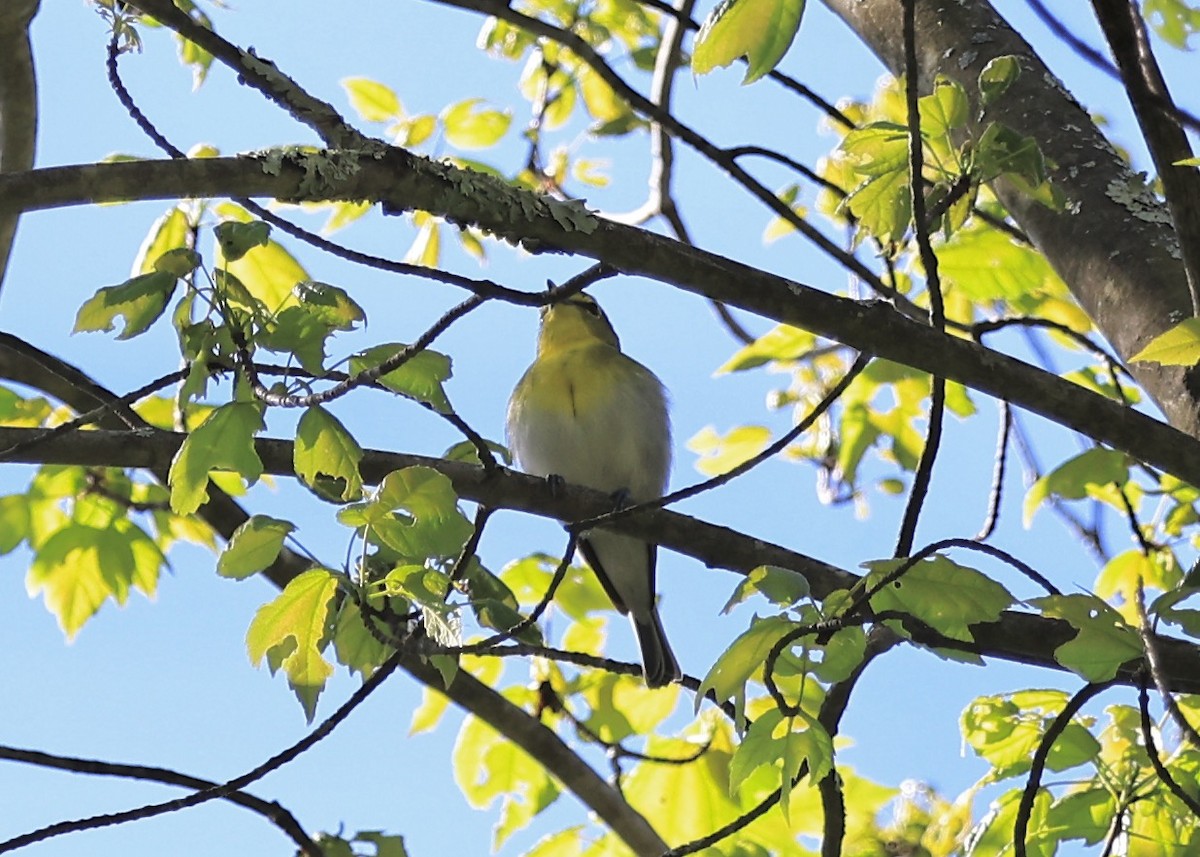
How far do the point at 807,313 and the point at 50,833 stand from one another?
130cm

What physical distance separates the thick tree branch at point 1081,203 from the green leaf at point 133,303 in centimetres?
146

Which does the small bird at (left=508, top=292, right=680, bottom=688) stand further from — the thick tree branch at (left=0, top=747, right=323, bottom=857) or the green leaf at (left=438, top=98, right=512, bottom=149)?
the thick tree branch at (left=0, top=747, right=323, bottom=857)

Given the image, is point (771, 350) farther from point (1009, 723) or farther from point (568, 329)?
point (568, 329)

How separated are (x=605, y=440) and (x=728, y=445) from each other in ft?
3.33

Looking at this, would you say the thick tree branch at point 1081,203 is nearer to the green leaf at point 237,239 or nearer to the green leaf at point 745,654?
the green leaf at point 745,654

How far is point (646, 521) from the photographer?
245 centimetres

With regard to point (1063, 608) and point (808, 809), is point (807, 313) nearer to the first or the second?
point (1063, 608)

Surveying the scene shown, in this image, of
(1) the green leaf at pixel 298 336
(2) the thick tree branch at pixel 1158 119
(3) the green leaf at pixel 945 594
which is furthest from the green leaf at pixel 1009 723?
(1) the green leaf at pixel 298 336

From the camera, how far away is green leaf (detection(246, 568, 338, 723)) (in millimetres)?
1982

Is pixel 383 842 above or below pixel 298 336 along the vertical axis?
below

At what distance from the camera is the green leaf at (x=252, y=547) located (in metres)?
1.91

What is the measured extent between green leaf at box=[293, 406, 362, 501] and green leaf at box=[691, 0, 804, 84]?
691 mm

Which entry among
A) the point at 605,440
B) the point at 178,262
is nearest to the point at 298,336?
the point at 178,262

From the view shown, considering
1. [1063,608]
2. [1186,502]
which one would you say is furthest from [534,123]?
[1063,608]
